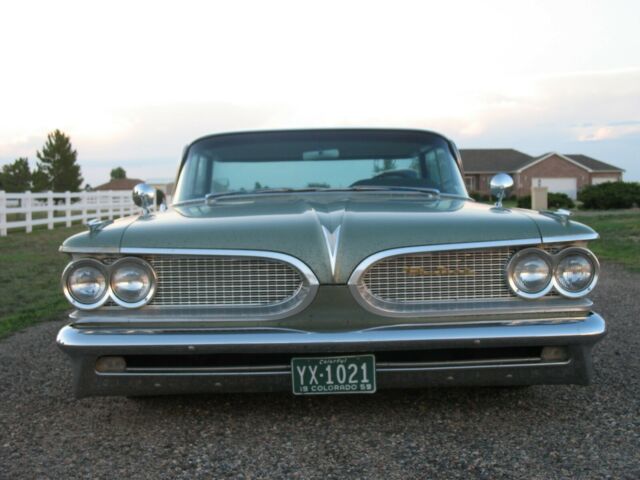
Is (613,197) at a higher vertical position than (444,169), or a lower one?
lower

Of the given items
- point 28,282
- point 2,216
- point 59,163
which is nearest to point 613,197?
point 2,216

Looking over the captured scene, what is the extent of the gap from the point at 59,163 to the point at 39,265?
2601 inches

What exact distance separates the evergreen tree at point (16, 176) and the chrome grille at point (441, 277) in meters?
83.9

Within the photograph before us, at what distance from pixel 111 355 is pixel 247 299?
625 mm

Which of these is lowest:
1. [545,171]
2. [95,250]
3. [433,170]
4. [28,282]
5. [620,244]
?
[28,282]

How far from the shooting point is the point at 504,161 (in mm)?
61250

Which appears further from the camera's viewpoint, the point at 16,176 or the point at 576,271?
the point at 16,176

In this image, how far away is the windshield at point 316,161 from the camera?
4.66 meters

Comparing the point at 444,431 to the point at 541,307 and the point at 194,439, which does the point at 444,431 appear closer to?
the point at 541,307

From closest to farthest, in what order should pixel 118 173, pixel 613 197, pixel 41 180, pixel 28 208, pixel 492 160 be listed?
pixel 28 208, pixel 613 197, pixel 492 160, pixel 41 180, pixel 118 173

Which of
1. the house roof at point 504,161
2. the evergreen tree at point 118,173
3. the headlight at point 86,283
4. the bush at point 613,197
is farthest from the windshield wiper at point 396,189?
the evergreen tree at point 118,173

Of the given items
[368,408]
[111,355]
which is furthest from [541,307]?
[111,355]

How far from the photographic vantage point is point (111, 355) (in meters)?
3.14

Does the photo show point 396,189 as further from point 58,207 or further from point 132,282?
point 58,207
